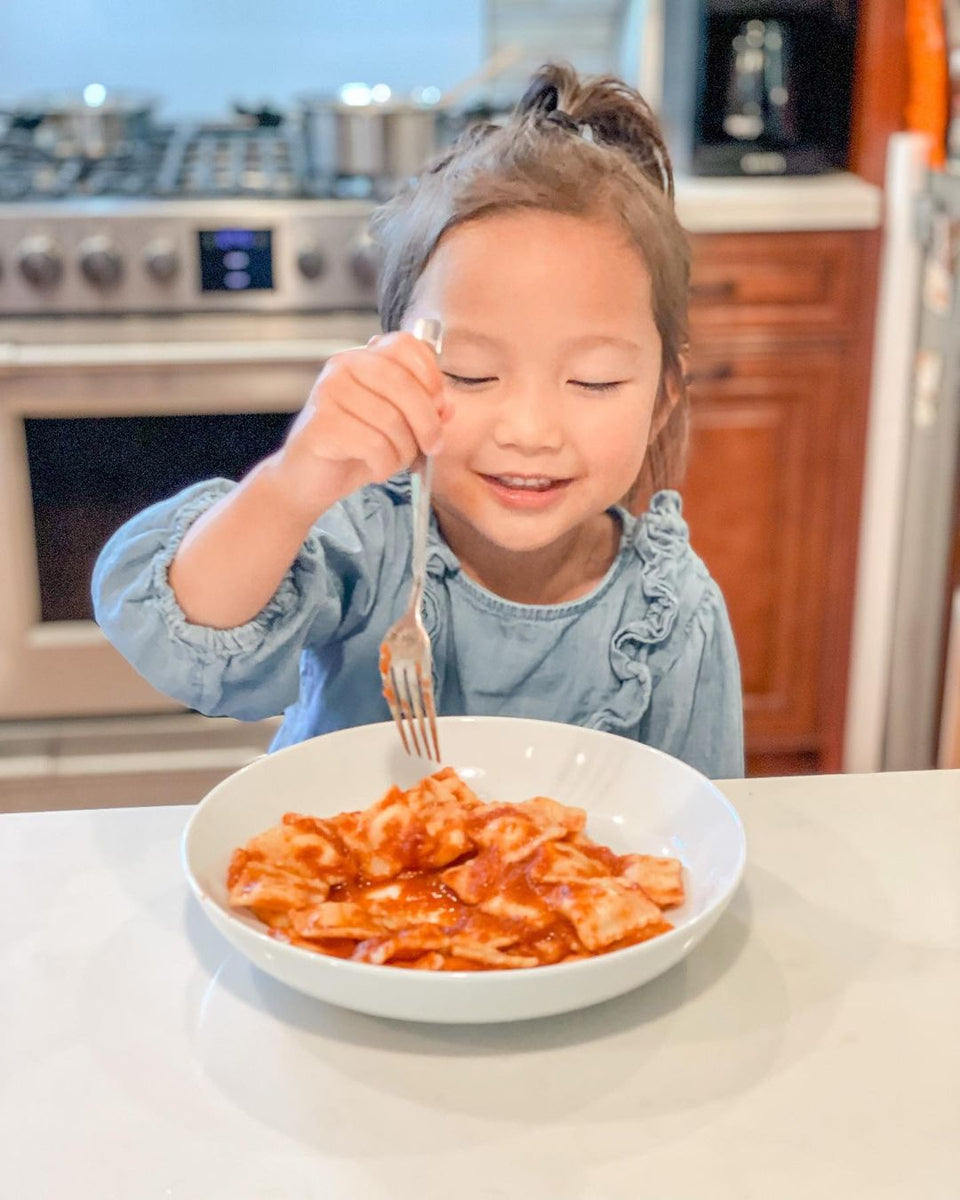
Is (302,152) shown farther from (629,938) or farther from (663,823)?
(629,938)

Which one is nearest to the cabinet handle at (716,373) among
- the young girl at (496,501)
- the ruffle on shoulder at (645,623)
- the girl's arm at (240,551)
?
the young girl at (496,501)

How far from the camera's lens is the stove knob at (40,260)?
1972 mm

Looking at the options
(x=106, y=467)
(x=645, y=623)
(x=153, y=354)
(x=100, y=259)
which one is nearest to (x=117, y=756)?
(x=106, y=467)

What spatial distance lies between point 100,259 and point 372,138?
452mm

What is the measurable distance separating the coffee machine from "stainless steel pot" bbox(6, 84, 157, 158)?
0.92 meters

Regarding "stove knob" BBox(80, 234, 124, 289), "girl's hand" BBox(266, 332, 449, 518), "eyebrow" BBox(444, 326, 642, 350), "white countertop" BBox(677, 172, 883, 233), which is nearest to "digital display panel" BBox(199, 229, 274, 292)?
"stove knob" BBox(80, 234, 124, 289)

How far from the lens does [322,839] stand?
2.48ft

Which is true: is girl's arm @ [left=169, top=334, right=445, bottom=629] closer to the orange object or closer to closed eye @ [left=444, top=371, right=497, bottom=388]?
closed eye @ [left=444, top=371, right=497, bottom=388]

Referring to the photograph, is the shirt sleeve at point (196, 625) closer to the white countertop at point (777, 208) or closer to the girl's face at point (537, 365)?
the girl's face at point (537, 365)

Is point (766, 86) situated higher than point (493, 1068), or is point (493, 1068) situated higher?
point (766, 86)

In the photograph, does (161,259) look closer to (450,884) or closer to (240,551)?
(240,551)

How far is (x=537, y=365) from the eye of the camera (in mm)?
1015

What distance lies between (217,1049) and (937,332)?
1885 mm

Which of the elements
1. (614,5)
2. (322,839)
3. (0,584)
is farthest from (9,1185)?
(614,5)
